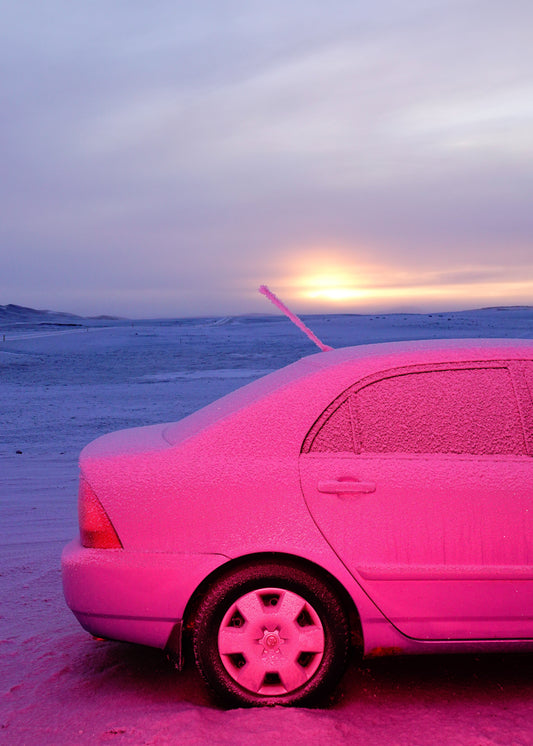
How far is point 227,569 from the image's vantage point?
3.33 m

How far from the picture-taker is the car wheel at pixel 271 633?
3.30m

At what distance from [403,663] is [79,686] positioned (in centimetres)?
156

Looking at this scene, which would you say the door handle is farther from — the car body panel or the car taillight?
the car taillight

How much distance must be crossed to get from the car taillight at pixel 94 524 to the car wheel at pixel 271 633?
1.56 feet

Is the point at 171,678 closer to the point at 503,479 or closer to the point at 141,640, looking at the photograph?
the point at 141,640

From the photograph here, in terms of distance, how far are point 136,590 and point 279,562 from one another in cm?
61

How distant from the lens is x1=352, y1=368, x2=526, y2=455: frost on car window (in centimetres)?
342

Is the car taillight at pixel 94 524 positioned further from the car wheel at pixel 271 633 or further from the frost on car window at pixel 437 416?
the frost on car window at pixel 437 416

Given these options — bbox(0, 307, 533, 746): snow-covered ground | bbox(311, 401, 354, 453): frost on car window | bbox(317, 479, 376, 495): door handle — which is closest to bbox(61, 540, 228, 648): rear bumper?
bbox(0, 307, 533, 746): snow-covered ground

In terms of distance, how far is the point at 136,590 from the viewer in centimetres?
335

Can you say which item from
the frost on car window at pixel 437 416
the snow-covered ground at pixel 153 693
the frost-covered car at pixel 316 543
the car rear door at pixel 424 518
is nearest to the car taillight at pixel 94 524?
the frost-covered car at pixel 316 543

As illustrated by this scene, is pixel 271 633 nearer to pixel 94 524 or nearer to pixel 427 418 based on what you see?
pixel 94 524

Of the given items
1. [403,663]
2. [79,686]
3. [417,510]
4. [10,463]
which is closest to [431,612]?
[417,510]

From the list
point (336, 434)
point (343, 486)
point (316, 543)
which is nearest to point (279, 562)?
point (316, 543)
